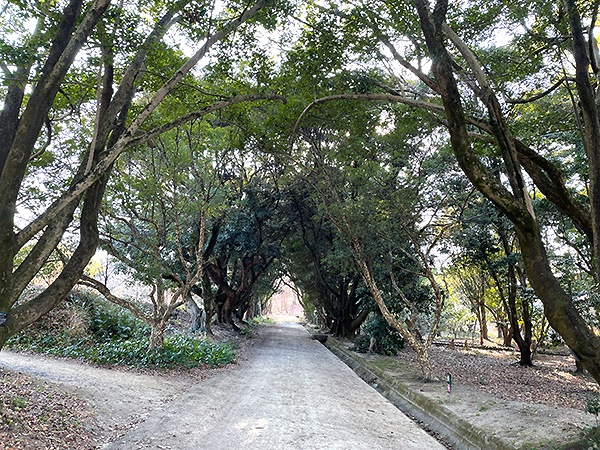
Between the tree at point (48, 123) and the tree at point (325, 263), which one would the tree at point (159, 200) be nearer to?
the tree at point (48, 123)

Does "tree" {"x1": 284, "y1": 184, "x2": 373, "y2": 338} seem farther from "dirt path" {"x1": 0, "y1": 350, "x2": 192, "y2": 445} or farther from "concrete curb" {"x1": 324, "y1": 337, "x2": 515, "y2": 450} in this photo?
"dirt path" {"x1": 0, "y1": 350, "x2": 192, "y2": 445}

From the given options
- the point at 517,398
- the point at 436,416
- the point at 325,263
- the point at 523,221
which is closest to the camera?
the point at 523,221

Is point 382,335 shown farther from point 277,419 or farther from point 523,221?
point 523,221

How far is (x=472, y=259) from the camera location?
13844 millimetres

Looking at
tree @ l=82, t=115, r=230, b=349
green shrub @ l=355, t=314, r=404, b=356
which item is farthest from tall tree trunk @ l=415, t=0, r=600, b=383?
green shrub @ l=355, t=314, r=404, b=356

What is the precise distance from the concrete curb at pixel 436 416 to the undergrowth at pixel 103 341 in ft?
14.1

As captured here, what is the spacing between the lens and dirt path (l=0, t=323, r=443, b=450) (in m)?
4.48

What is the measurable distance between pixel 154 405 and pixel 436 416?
4.85 metres

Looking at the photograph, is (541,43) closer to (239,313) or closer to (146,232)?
(146,232)

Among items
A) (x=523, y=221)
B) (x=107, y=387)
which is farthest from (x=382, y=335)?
(x=523, y=221)

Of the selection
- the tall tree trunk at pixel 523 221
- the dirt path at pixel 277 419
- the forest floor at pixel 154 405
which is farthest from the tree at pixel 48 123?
the tall tree trunk at pixel 523 221

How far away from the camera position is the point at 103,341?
10.4 meters

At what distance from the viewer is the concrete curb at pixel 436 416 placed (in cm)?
522

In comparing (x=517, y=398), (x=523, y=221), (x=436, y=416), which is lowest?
(x=436, y=416)
